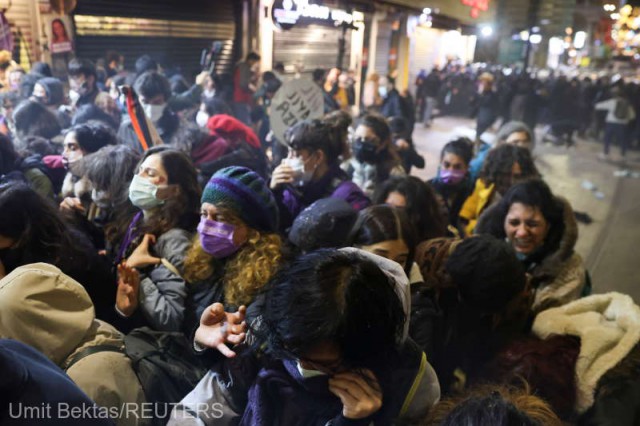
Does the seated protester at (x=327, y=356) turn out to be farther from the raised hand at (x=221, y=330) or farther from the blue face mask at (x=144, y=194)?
the blue face mask at (x=144, y=194)

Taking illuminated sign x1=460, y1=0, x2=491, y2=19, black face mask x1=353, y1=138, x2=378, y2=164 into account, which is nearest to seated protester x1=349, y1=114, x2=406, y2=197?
black face mask x1=353, y1=138, x2=378, y2=164

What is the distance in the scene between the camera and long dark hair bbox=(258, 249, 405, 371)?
131 centimetres

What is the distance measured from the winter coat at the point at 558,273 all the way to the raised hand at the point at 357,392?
1.61 m

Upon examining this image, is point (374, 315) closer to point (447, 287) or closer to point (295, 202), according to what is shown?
point (447, 287)

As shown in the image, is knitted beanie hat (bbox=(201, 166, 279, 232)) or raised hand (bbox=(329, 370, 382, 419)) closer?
raised hand (bbox=(329, 370, 382, 419))

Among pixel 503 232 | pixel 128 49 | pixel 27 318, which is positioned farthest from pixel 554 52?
pixel 27 318

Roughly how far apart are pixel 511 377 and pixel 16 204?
7.17 ft

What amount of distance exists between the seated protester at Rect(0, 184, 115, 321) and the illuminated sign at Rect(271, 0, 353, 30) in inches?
250

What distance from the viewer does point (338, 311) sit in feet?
4.27

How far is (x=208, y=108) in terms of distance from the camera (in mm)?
6582

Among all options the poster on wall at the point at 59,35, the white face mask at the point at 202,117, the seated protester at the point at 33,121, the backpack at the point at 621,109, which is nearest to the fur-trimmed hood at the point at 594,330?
the seated protester at the point at 33,121

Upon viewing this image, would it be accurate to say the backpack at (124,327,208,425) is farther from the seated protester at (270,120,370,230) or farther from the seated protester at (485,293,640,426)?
the seated protester at (270,120,370,230)

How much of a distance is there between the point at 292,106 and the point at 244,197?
2.50 m

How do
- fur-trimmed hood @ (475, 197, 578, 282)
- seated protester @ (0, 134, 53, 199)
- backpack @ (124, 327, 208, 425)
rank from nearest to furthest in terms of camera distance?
backpack @ (124, 327, 208, 425), fur-trimmed hood @ (475, 197, 578, 282), seated protester @ (0, 134, 53, 199)
